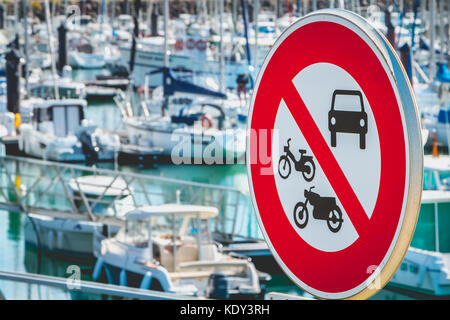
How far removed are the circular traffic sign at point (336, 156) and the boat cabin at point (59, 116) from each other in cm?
2594

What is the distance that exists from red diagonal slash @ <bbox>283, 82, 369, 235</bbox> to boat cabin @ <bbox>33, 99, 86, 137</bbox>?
26.0 metres

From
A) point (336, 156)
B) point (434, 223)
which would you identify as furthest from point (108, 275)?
point (336, 156)

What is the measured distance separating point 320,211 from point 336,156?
0.33 ft

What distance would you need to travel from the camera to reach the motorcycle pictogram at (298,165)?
4.52ft

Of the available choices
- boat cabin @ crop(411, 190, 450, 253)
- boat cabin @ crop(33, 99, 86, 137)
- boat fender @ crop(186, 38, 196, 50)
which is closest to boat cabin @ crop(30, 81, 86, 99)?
boat cabin @ crop(33, 99, 86, 137)

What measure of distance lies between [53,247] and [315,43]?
641 inches

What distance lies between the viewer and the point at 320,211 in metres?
1.37

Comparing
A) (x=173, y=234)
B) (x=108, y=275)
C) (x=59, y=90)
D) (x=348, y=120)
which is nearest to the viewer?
(x=348, y=120)

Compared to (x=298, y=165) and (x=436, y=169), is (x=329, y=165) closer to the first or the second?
(x=298, y=165)

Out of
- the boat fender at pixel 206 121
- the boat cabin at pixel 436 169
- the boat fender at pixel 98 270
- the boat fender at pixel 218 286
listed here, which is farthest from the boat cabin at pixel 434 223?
the boat fender at pixel 206 121
